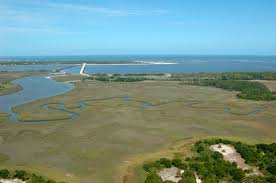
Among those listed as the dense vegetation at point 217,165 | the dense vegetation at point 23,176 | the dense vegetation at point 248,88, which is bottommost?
the dense vegetation at point 23,176

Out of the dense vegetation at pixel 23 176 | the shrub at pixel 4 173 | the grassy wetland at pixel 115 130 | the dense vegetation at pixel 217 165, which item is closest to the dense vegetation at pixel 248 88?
the grassy wetland at pixel 115 130

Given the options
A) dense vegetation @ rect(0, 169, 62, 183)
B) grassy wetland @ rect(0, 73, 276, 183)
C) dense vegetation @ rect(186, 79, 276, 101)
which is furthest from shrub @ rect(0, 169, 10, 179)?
dense vegetation @ rect(186, 79, 276, 101)

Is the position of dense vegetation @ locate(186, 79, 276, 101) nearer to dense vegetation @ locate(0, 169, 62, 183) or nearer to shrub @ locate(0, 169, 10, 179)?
dense vegetation @ locate(0, 169, 62, 183)

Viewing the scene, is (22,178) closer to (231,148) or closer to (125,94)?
(231,148)

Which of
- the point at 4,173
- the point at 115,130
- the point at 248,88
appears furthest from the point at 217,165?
the point at 248,88

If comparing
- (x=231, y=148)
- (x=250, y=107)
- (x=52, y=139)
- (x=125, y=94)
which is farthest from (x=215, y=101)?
(x=52, y=139)

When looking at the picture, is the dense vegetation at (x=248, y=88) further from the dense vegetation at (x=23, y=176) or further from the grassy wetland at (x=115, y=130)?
the dense vegetation at (x=23, y=176)
